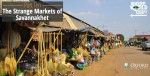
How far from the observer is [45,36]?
12.9 meters

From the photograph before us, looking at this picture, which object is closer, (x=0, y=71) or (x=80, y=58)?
(x=0, y=71)

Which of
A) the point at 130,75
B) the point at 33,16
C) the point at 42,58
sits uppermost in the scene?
the point at 33,16

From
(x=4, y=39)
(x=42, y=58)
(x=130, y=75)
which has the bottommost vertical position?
(x=130, y=75)

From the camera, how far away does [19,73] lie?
9547 millimetres

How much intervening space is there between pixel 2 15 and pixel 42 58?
7.86 feet

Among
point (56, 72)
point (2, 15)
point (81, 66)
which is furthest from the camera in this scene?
point (81, 66)

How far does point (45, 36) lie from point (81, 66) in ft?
10.4

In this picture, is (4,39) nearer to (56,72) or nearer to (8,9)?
(8,9)

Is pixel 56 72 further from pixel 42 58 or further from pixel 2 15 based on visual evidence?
pixel 2 15

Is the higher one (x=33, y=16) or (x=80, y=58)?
(x=33, y=16)

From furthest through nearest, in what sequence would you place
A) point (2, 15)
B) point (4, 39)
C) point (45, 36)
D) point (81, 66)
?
point (81, 66)
point (45, 36)
point (4, 39)
point (2, 15)

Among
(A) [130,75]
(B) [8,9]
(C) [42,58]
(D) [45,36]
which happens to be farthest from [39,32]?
(A) [130,75]

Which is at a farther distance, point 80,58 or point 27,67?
point 80,58

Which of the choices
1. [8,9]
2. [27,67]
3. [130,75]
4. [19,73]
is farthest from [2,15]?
[130,75]
